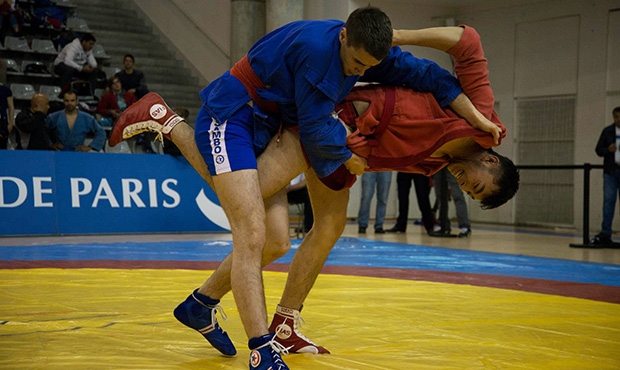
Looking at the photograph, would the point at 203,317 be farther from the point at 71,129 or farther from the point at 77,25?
the point at 77,25

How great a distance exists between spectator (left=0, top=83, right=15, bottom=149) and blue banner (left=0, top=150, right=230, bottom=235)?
3.37 feet

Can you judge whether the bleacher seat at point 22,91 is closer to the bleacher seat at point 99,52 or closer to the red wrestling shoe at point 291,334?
the bleacher seat at point 99,52

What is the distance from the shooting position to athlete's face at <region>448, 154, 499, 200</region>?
2713 millimetres

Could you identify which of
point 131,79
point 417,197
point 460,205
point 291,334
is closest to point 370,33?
point 291,334

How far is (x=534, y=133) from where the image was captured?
473 inches

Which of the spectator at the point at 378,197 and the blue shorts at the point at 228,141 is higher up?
the blue shorts at the point at 228,141

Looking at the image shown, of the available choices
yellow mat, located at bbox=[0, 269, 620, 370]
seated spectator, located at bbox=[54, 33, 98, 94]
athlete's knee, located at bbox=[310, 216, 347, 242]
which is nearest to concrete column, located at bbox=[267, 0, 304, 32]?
seated spectator, located at bbox=[54, 33, 98, 94]

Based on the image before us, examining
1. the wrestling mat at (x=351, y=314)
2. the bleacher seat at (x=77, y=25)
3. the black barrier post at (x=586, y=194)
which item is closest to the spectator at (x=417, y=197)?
the black barrier post at (x=586, y=194)

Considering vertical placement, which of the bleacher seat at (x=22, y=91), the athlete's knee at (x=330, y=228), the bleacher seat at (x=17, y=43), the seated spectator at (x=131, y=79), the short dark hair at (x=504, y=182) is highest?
the bleacher seat at (x=17, y=43)

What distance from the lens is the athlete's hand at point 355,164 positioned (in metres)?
2.55

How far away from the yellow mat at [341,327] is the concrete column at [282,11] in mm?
7816

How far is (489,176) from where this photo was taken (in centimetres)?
271

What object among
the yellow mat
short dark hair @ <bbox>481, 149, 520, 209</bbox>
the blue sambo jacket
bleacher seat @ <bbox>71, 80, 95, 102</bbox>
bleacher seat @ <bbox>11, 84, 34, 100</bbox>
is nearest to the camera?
the blue sambo jacket

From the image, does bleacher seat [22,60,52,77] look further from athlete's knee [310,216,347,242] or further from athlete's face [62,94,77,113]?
athlete's knee [310,216,347,242]
